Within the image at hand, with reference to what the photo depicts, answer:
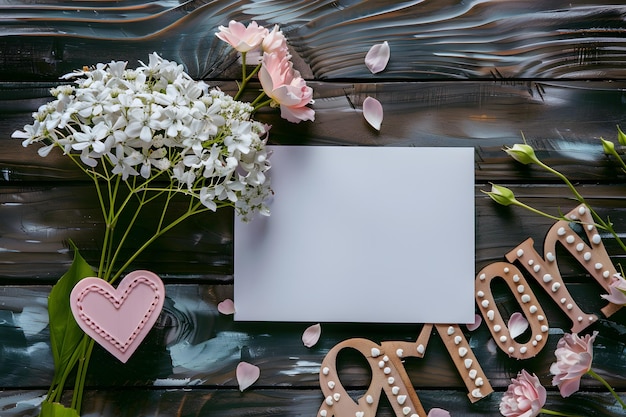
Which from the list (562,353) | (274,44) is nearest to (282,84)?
(274,44)

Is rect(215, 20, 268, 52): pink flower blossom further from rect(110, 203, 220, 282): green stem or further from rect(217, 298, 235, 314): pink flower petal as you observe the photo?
rect(217, 298, 235, 314): pink flower petal

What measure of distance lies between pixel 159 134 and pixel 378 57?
0.32 m

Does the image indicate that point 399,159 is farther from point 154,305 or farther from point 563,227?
point 154,305

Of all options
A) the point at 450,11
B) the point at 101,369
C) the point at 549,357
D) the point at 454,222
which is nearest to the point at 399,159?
the point at 454,222

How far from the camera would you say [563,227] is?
0.75 m

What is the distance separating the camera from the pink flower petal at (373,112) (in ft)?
2.50

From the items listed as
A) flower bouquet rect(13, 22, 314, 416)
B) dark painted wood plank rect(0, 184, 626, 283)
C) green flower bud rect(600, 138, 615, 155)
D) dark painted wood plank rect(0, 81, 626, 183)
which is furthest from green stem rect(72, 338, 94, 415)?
green flower bud rect(600, 138, 615, 155)

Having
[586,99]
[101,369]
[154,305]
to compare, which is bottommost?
[101,369]

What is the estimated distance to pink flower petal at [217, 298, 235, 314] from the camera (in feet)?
2.48

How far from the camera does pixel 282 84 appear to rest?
688mm

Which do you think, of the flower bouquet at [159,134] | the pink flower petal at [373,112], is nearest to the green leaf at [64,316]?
the flower bouquet at [159,134]

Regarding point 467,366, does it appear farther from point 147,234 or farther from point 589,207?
point 147,234

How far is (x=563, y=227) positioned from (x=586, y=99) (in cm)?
19

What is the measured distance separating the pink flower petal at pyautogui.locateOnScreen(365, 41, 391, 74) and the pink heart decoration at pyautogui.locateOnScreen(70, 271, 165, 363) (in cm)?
41
